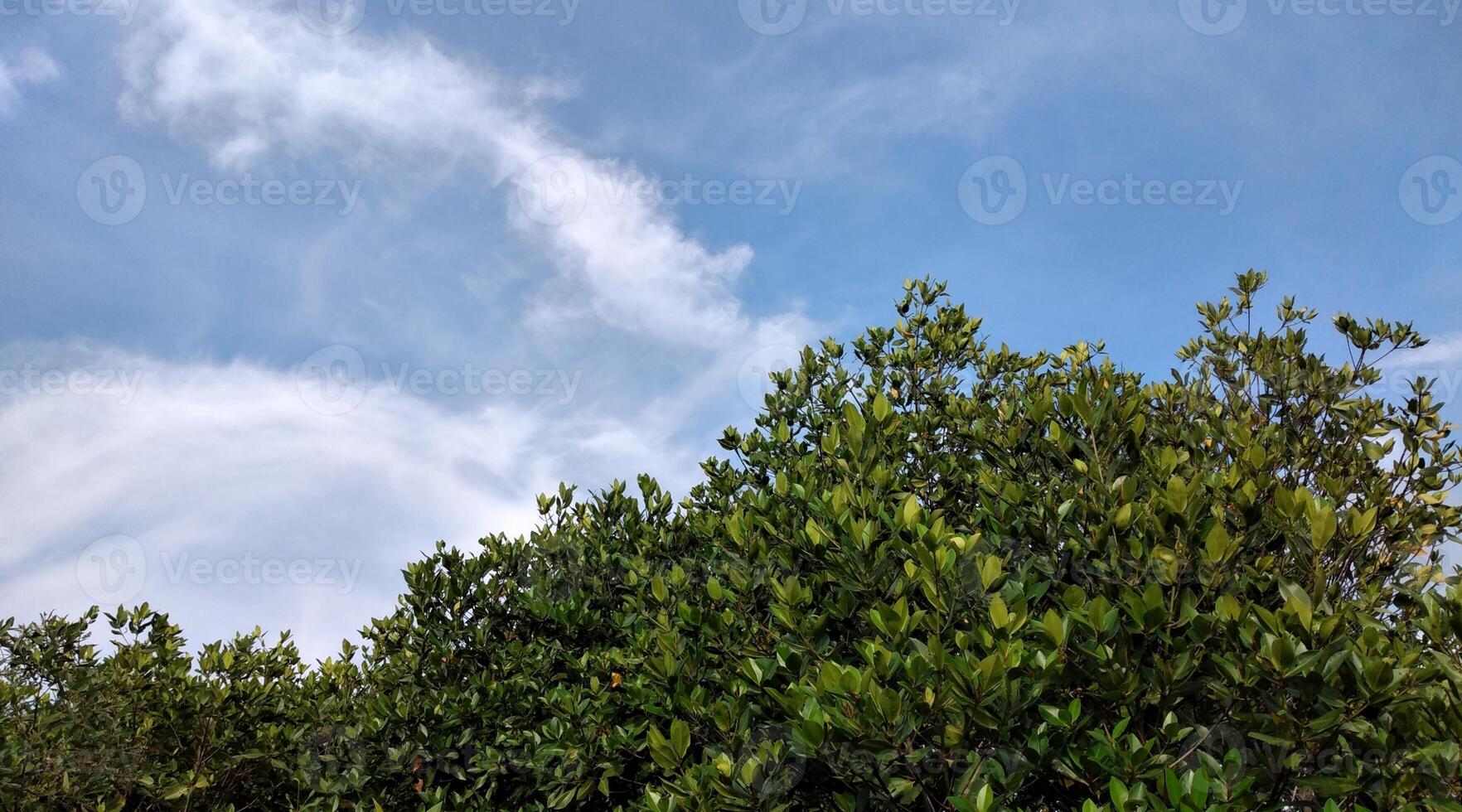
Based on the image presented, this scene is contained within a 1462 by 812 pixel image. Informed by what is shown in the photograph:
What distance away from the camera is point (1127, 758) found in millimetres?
4520

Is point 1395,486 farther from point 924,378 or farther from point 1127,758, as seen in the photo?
point 1127,758

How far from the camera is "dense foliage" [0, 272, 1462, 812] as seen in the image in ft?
15.1

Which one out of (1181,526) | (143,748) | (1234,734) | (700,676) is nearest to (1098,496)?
(1181,526)

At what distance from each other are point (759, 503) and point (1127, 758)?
A: 3.44 metres

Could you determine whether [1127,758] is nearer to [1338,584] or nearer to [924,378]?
[1338,584]

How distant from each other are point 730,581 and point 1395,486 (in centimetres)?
646

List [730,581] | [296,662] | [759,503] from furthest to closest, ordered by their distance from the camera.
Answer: [296,662] → [759,503] → [730,581]

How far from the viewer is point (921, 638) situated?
5.49 meters

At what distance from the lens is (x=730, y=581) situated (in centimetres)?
656

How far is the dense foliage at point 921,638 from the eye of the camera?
459 centimetres

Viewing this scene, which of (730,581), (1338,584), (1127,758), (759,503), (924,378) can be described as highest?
(924,378)

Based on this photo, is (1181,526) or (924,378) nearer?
(1181,526)

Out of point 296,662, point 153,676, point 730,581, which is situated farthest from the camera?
point 296,662

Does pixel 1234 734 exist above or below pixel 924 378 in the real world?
below
